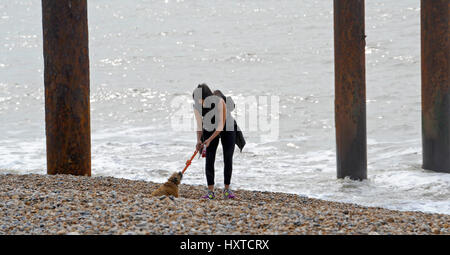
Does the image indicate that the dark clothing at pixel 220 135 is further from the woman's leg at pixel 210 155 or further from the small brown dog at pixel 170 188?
the small brown dog at pixel 170 188

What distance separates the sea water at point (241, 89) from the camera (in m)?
9.41

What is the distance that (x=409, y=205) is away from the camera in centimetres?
718

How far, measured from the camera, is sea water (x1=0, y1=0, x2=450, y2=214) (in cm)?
941

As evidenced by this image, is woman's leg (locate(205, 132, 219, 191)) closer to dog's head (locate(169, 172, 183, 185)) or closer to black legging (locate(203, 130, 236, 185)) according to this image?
black legging (locate(203, 130, 236, 185))

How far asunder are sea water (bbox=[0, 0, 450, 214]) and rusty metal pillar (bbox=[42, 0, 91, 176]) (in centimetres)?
296

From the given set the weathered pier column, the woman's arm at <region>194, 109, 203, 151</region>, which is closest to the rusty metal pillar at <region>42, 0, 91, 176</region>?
the woman's arm at <region>194, 109, 203, 151</region>

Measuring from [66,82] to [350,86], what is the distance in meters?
3.55

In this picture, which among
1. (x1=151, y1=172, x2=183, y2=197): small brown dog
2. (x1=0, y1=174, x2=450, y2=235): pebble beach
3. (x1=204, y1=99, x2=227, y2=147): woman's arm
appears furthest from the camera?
(x1=204, y1=99, x2=227, y2=147): woman's arm

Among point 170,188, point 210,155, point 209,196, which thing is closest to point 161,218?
point 170,188

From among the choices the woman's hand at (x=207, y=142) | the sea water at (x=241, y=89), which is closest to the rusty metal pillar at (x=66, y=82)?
the woman's hand at (x=207, y=142)

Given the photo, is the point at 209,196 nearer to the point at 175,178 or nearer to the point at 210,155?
the point at 210,155

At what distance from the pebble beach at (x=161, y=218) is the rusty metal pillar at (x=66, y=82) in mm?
890
